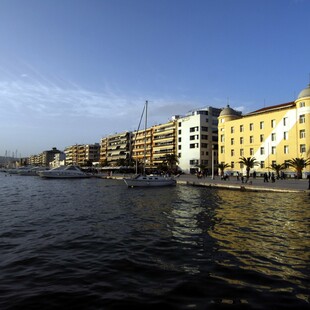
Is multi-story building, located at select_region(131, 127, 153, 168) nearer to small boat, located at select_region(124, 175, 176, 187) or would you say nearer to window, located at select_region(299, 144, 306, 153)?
window, located at select_region(299, 144, 306, 153)

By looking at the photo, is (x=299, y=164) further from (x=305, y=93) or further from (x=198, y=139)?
(x=198, y=139)

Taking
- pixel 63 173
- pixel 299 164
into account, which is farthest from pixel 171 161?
pixel 299 164

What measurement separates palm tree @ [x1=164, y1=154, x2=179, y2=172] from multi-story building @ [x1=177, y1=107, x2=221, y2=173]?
8.21 feet

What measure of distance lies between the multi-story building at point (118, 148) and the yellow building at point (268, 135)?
71442 mm

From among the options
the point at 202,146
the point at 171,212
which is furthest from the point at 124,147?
the point at 171,212

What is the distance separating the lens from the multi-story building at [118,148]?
519 feet

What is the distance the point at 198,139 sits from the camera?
10594 cm

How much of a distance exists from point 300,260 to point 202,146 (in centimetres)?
9662

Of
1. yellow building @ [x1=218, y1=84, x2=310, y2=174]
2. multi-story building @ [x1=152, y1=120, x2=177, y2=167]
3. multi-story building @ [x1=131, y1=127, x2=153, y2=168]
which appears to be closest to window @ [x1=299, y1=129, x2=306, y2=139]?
yellow building @ [x1=218, y1=84, x2=310, y2=174]

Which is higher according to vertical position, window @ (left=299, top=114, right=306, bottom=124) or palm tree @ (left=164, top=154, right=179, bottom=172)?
window @ (left=299, top=114, right=306, bottom=124)

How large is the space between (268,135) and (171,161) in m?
39.2

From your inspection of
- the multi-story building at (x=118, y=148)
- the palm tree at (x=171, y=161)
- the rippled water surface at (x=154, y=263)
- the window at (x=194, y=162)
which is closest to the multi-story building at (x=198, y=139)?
the window at (x=194, y=162)

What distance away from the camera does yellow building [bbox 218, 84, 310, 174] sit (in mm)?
68188

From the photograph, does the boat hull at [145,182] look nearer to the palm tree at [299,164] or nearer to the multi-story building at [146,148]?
the palm tree at [299,164]
